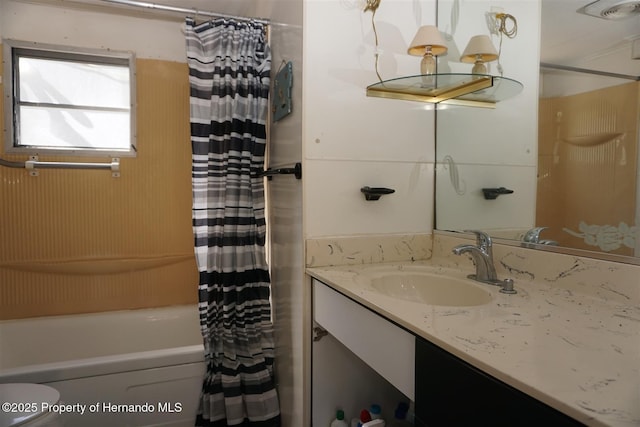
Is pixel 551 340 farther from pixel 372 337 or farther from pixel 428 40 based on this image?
Answer: pixel 428 40

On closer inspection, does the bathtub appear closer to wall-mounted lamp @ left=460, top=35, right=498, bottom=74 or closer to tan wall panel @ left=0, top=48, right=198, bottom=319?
tan wall panel @ left=0, top=48, right=198, bottom=319

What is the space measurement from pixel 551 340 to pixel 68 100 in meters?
2.53

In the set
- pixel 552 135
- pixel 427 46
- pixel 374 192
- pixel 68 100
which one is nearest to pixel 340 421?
pixel 374 192

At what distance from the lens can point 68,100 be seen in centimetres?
220

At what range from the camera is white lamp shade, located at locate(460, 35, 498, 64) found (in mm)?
1390

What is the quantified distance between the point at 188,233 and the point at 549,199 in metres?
1.91

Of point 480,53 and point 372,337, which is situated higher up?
point 480,53

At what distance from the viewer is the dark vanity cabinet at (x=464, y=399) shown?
0.53 meters

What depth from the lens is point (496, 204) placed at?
1.38 metres

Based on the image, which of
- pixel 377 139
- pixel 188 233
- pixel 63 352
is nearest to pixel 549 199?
pixel 377 139

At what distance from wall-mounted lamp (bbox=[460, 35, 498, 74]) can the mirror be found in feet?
0.08

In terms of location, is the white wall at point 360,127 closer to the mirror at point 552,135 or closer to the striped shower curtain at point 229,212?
the mirror at point 552,135

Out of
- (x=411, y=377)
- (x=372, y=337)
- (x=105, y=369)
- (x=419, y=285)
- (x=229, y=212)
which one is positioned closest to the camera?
(x=411, y=377)

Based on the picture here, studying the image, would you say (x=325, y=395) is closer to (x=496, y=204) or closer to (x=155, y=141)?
(x=496, y=204)
